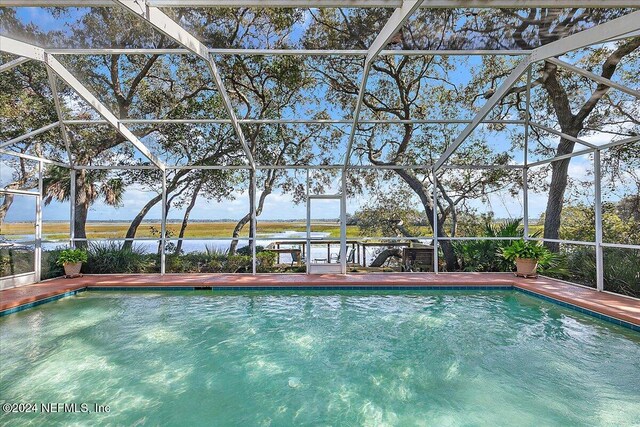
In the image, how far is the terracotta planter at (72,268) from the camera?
25.6 feet

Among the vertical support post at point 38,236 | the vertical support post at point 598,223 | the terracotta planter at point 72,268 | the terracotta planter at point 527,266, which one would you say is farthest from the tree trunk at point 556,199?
the vertical support post at point 38,236

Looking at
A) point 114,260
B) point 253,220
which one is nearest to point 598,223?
point 253,220

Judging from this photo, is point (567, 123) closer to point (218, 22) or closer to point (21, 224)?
point (218, 22)

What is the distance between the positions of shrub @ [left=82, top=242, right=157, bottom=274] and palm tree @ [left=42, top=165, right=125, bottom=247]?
43cm

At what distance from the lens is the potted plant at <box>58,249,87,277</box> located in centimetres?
775

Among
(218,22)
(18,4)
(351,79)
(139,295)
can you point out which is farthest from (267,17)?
(139,295)

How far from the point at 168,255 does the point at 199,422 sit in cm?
700

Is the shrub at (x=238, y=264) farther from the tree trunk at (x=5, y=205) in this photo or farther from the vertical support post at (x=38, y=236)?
the tree trunk at (x=5, y=205)

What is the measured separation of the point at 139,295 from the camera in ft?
22.5

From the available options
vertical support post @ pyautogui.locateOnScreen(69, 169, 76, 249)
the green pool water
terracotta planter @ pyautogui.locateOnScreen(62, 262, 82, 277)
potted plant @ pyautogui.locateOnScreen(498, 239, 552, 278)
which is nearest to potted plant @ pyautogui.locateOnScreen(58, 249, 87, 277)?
terracotta planter @ pyautogui.locateOnScreen(62, 262, 82, 277)

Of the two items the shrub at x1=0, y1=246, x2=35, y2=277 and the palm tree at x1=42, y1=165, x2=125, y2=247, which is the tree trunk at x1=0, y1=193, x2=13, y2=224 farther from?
the palm tree at x1=42, y1=165, x2=125, y2=247

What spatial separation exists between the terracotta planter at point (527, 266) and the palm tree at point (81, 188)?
9.80 meters

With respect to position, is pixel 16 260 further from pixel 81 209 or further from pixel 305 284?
pixel 305 284

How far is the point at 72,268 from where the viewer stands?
7848 millimetres
